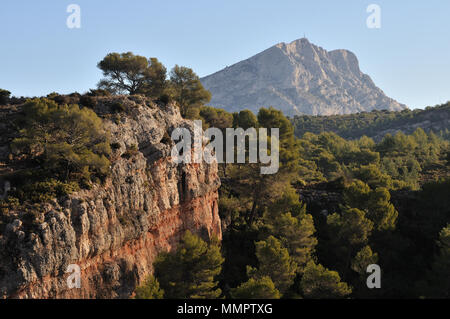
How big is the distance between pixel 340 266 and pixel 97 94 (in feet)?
128

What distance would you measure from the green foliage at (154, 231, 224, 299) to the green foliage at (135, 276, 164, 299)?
286 cm

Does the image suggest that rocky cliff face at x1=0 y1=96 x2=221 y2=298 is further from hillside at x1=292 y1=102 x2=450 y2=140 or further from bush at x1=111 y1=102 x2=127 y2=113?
hillside at x1=292 y1=102 x2=450 y2=140

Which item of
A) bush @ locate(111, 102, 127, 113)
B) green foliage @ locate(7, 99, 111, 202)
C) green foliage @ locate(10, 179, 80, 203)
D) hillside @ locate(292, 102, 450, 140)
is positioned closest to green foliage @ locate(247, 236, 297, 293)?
green foliage @ locate(7, 99, 111, 202)

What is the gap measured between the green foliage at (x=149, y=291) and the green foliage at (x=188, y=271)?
2.86 metres

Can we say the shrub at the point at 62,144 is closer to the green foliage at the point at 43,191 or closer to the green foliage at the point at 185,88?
the green foliage at the point at 43,191

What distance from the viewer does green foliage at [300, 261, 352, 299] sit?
108 feet

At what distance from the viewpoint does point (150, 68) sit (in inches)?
1853

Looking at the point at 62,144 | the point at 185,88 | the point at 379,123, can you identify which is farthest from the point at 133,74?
the point at 379,123

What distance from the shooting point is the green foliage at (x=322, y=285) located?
108 ft

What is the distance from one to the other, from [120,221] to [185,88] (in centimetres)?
2861

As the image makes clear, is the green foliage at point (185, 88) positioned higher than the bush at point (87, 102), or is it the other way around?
the green foliage at point (185, 88)

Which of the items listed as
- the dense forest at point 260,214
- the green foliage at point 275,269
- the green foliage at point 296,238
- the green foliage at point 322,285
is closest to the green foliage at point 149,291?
the dense forest at point 260,214

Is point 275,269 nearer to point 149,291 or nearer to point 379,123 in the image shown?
point 149,291

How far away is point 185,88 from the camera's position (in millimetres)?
50969
